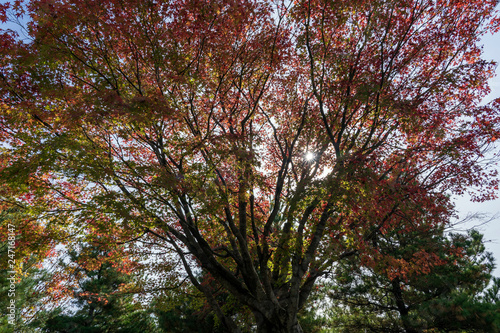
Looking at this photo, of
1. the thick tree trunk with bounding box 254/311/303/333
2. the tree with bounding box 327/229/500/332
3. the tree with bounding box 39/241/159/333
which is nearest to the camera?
the thick tree trunk with bounding box 254/311/303/333

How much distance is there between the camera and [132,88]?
22.2 feet

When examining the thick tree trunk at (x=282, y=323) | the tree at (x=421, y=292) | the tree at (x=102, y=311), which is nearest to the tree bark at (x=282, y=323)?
the thick tree trunk at (x=282, y=323)

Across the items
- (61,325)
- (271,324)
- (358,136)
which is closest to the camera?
(271,324)

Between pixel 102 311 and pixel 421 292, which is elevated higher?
pixel 102 311

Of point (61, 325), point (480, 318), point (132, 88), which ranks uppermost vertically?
point (132, 88)

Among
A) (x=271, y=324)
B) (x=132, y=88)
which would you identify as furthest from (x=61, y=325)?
(x=132, y=88)

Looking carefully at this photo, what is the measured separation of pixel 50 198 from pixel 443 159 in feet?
36.7

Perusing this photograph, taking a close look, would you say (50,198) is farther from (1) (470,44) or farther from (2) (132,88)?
(1) (470,44)

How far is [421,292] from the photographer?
10.4 meters

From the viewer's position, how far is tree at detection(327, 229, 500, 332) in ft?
25.9

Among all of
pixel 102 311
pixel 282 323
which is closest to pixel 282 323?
pixel 282 323

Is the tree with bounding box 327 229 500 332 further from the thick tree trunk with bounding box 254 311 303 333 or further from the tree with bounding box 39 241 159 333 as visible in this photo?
the tree with bounding box 39 241 159 333

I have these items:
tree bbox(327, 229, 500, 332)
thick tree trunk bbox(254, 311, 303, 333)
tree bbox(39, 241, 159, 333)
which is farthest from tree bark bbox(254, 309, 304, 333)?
tree bbox(39, 241, 159, 333)

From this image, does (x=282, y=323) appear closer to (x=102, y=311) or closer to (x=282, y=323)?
(x=282, y=323)
